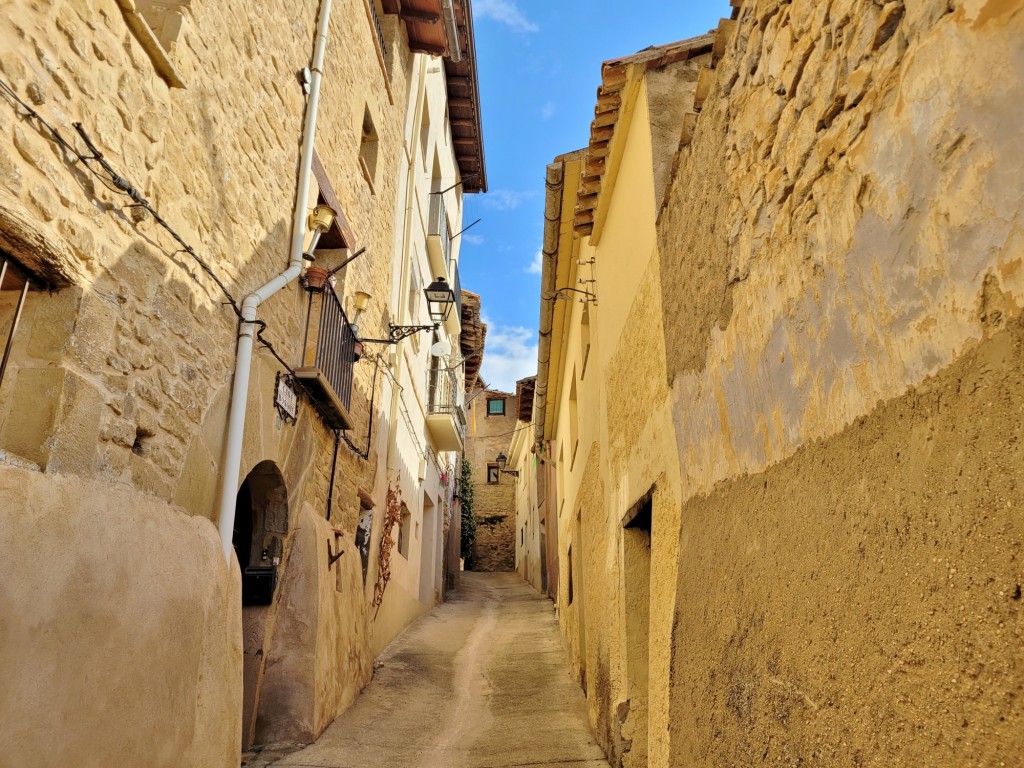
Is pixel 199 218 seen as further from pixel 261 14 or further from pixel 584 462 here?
pixel 584 462

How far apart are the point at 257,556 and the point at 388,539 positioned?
385 centimetres

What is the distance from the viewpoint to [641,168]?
4.55 meters

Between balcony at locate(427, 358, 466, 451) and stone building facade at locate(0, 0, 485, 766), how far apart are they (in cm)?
747

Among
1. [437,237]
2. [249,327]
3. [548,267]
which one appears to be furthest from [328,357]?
[437,237]

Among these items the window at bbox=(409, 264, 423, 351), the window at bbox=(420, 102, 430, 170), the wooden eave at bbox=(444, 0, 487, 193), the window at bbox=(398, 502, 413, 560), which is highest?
the wooden eave at bbox=(444, 0, 487, 193)

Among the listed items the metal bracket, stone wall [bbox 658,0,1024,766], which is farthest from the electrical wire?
stone wall [bbox 658,0,1024,766]

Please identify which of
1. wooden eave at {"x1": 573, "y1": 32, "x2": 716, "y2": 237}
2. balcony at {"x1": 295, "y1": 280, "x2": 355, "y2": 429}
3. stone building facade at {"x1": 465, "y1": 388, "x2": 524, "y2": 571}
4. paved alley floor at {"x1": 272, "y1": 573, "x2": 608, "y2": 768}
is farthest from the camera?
stone building facade at {"x1": 465, "y1": 388, "x2": 524, "y2": 571}

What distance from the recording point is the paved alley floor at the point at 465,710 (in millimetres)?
5031

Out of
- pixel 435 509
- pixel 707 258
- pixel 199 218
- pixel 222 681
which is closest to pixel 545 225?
pixel 199 218

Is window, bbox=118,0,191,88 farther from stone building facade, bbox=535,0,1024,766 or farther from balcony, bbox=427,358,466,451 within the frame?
balcony, bbox=427,358,466,451

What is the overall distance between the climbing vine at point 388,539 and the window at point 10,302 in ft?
20.1

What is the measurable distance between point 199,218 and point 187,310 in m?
0.55

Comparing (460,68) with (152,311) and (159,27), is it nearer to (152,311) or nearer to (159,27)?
(159,27)

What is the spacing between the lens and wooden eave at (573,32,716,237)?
4.54 m
